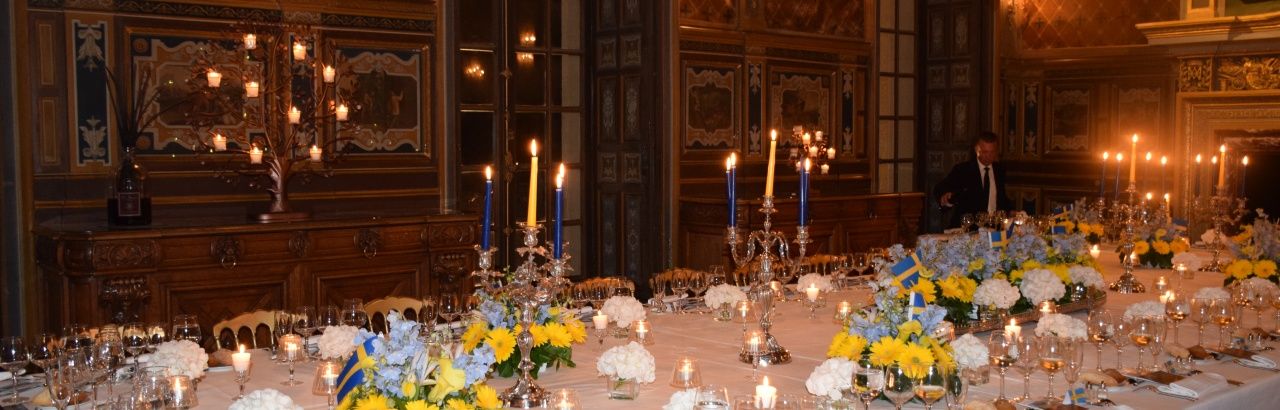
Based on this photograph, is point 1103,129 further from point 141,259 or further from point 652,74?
point 141,259

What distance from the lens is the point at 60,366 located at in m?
3.08

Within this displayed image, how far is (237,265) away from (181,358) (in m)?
3.21

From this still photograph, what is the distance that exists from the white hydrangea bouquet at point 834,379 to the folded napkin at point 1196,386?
1051 millimetres

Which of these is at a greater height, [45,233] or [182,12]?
[182,12]

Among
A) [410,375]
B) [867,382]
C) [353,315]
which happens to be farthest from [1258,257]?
[410,375]

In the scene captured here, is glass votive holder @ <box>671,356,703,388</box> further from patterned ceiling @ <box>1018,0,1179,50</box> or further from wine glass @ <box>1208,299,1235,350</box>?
patterned ceiling @ <box>1018,0,1179,50</box>

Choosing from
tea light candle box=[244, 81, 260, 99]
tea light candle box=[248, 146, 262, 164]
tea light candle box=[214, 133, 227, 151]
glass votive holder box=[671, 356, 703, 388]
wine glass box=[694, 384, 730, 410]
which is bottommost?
glass votive holder box=[671, 356, 703, 388]

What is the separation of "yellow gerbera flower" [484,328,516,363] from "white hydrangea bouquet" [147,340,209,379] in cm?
85

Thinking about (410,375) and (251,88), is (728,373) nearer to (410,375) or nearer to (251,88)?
(410,375)

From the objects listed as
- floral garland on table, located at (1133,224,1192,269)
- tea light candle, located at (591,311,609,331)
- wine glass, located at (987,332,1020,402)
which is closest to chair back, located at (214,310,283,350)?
tea light candle, located at (591,311,609,331)

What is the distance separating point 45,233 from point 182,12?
5.04 ft

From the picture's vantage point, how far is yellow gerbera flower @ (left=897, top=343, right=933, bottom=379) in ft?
10.0

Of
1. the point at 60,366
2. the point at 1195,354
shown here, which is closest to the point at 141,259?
the point at 60,366

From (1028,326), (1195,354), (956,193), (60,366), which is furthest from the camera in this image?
(956,193)
